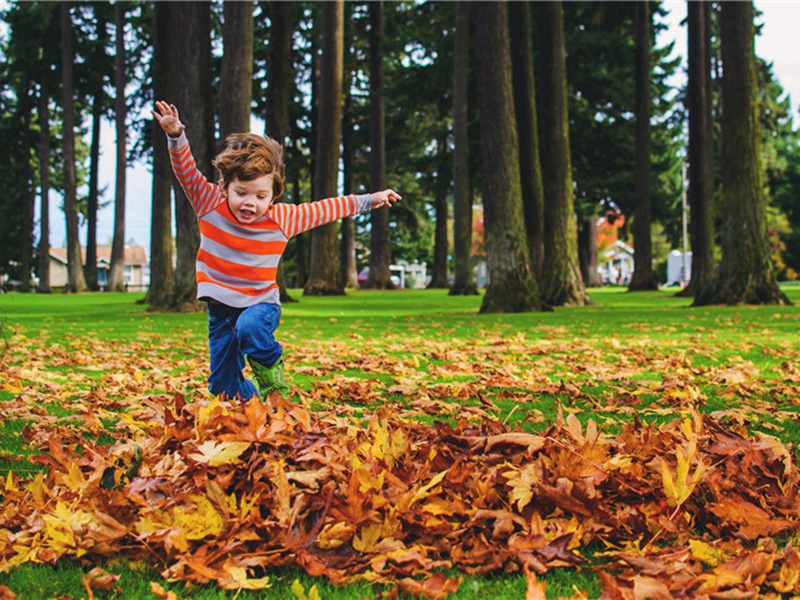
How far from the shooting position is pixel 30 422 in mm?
4820

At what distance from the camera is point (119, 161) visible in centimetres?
4038

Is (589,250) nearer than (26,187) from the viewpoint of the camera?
Yes

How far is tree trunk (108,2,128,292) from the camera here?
39438 millimetres

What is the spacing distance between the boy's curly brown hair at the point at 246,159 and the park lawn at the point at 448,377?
4.84 feet

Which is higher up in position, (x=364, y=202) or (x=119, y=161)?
(x=119, y=161)

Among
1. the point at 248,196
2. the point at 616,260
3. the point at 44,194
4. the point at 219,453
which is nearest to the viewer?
the point at 219,453

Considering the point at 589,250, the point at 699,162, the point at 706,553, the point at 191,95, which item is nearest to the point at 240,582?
the point at 706,553

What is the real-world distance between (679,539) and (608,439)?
0.79 m

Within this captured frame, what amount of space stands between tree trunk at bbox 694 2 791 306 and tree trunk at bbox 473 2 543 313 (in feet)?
14.5

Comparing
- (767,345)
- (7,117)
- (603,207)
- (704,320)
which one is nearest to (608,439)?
(767,345)

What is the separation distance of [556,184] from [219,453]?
16896mm

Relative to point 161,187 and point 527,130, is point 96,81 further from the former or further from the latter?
point 527,130

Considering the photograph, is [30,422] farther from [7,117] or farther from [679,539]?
[7,117]

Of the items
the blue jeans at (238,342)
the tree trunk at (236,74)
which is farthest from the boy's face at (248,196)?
the tree trunk at (236,74)
